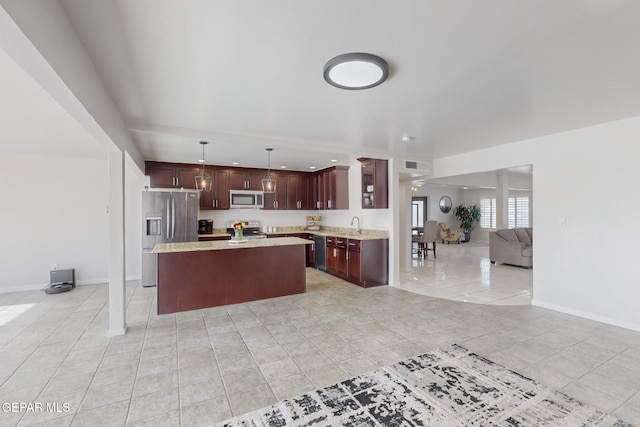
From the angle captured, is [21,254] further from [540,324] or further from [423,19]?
[540,324]

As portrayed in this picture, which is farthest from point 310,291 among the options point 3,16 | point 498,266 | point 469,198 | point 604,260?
point 469,198

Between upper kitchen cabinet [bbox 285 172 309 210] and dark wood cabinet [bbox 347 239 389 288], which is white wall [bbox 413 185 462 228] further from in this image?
dark wood cabinet [bbox 347 239 389 288]

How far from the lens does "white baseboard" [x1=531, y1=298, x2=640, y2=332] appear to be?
11.1ft

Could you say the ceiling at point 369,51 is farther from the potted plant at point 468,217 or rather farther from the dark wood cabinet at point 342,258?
the potted plant at point 468,217

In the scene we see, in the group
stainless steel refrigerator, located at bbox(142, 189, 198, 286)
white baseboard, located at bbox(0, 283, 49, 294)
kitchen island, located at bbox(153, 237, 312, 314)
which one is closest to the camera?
kitchen island, located at bbox(153, 237, 312, 314)

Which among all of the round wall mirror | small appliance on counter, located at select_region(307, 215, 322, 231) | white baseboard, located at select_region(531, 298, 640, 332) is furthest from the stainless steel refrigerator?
the round wall mirror

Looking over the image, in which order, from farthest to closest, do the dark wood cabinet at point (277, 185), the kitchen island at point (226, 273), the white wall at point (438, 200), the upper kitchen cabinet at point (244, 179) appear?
the white wall at point (438, 200) → the upper kitchen cabinet at point (244, 179) → the dark wood cabinet at point (277, 185) → the kitchen island at point (226, 273)

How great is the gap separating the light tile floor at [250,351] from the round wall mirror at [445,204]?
8798 mm

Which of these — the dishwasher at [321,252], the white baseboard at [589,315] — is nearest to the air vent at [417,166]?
the dishwasher at [321,252]

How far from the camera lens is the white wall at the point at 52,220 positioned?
507 centimetres

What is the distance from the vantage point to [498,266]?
23.4ft

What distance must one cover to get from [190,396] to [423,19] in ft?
9.64

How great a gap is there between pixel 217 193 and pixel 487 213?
35.3 ft

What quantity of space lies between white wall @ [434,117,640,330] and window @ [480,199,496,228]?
842 cm
